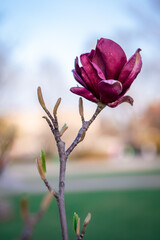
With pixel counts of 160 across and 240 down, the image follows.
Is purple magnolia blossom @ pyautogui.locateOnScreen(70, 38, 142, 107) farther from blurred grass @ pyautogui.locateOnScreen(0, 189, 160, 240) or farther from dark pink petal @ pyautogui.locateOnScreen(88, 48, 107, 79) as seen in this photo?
blurred grass @ pyautogui.locateOnScreen(0, 189, 160, 240)

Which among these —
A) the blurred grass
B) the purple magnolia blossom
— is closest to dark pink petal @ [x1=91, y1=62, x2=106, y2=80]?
the purple magnolia blossom

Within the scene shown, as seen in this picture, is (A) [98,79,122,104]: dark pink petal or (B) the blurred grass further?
Answer: (B) the blurred grass

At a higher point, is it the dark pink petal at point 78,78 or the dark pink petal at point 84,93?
the dark pink petal at point 78,78

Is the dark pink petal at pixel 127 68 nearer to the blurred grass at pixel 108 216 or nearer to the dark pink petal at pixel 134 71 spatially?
the dark pink petal at pixel 134 71

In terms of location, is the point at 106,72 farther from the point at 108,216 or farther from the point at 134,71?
the point at 108,216

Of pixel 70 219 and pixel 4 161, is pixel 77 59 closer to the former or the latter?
pixel 4 161

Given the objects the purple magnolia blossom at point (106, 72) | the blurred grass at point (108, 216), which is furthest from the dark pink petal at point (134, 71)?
the blurred grass at point (108, 216)

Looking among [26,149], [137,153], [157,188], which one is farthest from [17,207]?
[137,153]
